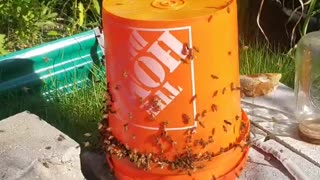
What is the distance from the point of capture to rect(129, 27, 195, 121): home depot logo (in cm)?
214

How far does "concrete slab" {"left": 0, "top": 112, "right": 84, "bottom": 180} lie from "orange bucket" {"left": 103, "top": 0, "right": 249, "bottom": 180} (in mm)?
140

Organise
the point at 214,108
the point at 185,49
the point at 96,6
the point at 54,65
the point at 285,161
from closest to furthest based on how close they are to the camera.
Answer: the point at 185,49 < the point at 214,108 < the point at 285,161 < the point at 54,65 < the point at 96,6

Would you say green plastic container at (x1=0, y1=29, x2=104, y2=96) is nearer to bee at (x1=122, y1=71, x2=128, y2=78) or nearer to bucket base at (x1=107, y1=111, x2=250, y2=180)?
bucket base at (x1=107, y1=111, x2=250, y2=180)

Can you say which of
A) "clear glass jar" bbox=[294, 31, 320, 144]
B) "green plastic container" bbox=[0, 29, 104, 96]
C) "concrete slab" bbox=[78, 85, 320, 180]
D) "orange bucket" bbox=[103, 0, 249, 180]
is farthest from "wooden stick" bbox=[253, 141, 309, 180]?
"green plastic container" bbox=[0, 29, 104, 96]

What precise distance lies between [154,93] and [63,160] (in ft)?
1.32

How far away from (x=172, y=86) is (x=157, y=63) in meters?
0.09

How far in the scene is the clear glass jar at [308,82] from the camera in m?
2.79

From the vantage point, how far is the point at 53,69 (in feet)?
11.1

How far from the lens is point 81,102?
3104 mm

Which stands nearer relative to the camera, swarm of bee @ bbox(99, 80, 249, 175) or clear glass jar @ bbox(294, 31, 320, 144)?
swarm of bee @ bbox(99, 80, 249, 175)

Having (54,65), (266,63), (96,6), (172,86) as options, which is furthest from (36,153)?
(96,6)

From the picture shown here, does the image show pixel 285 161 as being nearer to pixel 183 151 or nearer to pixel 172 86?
pixel 183 151

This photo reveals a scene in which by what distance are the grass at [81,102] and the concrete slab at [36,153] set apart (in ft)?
1.17

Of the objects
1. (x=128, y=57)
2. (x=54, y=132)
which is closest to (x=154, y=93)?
(x=128, y=57)
